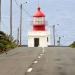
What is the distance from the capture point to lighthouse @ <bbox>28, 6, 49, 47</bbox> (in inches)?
3129

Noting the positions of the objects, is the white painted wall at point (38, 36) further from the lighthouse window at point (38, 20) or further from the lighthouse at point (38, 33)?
the lighthouse window at point (38, 20)

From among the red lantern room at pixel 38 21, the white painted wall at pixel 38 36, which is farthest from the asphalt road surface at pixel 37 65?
the red lantern room at pixel 38 21

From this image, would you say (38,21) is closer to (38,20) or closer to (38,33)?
(38,20)

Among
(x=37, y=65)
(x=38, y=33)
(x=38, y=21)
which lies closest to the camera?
(x=37, y=65)

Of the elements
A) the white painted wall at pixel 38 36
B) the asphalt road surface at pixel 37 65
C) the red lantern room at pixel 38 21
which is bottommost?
the asphalt road surface at pixel 37 65

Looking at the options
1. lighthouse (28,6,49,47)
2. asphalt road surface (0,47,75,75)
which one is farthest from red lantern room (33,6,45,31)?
asphalt road surface (0,47,75,75)

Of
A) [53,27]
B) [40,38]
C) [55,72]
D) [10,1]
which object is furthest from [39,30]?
[55,72]

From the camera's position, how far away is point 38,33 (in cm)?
7919

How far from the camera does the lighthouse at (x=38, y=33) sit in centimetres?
7947

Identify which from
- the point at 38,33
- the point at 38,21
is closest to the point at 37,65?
the point at 38,33

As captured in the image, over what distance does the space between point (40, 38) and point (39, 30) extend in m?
1.43

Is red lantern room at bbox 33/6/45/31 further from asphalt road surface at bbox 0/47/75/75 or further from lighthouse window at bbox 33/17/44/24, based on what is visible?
asphalt road surface at bbox 0/47/75/75

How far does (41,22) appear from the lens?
267ft

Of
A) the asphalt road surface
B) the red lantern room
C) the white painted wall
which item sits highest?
the red lantern room
